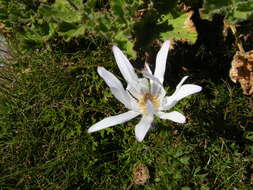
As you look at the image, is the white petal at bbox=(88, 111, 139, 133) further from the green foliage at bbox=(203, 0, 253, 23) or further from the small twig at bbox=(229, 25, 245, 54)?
the small twig at bbox=(229, 25, 245, 54)

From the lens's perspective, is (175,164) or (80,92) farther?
(80,92)

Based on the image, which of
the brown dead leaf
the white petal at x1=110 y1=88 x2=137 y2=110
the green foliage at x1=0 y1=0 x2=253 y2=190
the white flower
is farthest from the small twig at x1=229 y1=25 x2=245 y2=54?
the white petal at x1=110 y1=88 x2=137 y2=110

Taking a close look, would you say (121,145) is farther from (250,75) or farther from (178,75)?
(250,75)

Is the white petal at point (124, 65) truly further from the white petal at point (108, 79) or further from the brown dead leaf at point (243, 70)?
the brown dead leaf at point (243, 70)

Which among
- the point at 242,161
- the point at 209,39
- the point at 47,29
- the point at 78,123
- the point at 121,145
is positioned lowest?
the point at 242,161

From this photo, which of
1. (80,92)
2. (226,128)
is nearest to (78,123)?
(80,92)

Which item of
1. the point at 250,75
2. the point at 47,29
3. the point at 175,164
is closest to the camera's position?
the point at 175,164

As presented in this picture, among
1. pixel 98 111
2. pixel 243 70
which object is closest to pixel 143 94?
pixel 98 111

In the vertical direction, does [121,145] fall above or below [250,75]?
below
